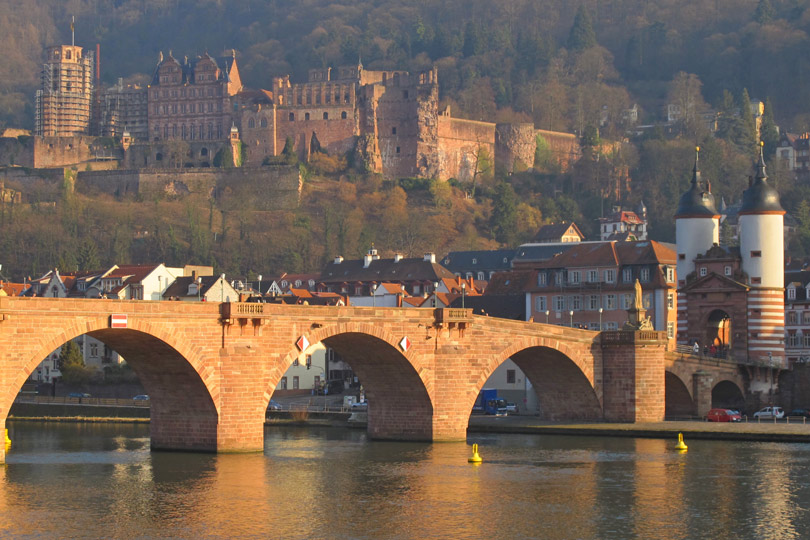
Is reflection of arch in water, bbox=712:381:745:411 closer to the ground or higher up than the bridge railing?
higher up

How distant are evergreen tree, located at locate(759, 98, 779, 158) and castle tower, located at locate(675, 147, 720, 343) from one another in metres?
88.9

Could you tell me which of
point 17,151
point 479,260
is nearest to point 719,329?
point 479,260

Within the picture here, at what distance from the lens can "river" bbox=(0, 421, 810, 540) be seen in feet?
158

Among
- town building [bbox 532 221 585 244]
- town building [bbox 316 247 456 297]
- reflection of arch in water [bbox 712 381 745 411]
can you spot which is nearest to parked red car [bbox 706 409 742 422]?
reflection of arch in water [bbox 712 381 745 411]

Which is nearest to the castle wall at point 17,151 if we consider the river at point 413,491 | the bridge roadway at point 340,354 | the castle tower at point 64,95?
the castle tower at point 64,95

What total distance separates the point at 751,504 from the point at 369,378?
21.4 meters

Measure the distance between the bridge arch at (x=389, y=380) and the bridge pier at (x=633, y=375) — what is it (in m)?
11.9

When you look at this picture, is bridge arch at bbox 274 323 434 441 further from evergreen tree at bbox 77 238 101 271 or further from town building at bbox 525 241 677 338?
evergreen tree at bbox 77 238 101 271

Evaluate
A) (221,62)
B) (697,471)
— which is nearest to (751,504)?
(697,471)

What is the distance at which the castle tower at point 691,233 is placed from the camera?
89000 millimetres

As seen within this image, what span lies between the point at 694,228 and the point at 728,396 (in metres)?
10.0

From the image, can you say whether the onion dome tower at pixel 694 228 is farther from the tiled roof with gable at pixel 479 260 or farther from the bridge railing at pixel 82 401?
the tiled roof with gable at pixel 479 260

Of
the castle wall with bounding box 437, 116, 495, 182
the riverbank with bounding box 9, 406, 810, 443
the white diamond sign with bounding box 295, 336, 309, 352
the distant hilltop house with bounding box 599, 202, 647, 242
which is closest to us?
the white diamond sign with bounding box 295, 336, 309, 352

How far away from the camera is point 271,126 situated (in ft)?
576
